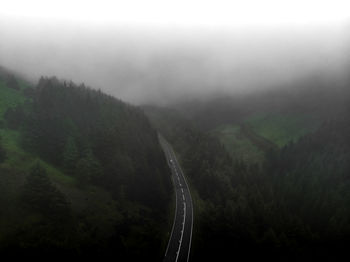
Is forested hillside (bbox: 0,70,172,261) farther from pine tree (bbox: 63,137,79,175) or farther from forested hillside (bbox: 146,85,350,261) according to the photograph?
forested hillside (bbox: 146,85,350,261)

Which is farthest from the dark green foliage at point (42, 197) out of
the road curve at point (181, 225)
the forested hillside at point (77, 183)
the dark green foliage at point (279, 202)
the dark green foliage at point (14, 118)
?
the dark green foliage at point (14, 118)

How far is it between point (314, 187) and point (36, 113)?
105350 mm

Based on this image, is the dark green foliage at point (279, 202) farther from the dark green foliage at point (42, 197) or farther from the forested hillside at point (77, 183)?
the dark green foliage at point (42, 197)

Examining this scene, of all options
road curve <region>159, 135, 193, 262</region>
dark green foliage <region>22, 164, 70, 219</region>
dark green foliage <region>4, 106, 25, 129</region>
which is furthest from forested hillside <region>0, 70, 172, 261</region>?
road curve <region>159, 135, 193, 262</region>

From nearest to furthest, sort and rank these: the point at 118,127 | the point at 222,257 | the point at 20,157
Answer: the point at 222,257
the point at 20,157
the point at 118,127

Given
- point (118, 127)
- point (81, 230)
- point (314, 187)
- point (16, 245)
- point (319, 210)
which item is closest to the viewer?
point (16, 245)

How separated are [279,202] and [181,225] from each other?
47.3 metres

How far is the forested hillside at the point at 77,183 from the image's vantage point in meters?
43.1

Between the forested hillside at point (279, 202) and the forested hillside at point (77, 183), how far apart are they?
14104mm

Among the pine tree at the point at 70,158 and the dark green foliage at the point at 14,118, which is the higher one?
the dark green foliage at the point at 14,118

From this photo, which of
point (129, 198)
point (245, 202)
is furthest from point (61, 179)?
point (245, 202)

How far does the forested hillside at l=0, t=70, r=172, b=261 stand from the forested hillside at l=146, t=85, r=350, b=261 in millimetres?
14104

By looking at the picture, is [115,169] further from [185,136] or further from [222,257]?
[185,136]

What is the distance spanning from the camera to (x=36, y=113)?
8225 cm
